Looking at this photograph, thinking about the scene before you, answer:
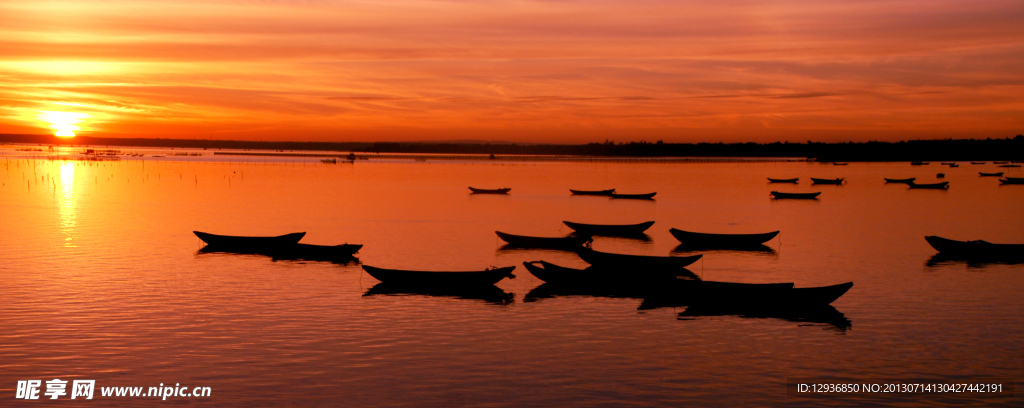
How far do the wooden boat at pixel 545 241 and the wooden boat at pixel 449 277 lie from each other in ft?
35.7

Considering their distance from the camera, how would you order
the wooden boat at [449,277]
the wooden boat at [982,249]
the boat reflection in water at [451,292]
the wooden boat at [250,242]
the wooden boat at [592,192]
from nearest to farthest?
1. the boat reflection in water at [451,292]
2. the wooden boat at [449,277]
3. the wooden boat at [250,242]
4. the wooden boat at [982,249]
5. the wooden boat at [592,192]

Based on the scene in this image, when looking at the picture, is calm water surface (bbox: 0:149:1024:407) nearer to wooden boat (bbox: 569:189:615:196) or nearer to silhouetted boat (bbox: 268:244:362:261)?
silhouetted boat (bbox: 268:244:362:261)

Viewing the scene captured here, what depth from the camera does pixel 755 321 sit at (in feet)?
71.5

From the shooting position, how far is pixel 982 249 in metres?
34.5

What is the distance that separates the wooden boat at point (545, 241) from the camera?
3650 centimetres

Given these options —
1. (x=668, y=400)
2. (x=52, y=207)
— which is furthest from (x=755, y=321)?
(x=52, y=207)

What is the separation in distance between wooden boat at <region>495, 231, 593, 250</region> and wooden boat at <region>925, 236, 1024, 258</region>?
15325 mm

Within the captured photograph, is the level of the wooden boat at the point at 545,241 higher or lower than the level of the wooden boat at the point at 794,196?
lower

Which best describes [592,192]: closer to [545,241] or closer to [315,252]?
[545,241]

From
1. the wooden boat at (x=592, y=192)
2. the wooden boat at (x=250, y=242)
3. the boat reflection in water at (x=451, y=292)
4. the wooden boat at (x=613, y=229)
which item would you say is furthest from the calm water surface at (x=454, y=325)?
the wooden boat at (x=592, y=192)

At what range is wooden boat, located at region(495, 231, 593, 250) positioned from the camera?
3650 centimetres

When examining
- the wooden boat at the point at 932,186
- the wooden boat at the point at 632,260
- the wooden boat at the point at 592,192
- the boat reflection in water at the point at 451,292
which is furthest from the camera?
the wooden boat at the point at 932,186

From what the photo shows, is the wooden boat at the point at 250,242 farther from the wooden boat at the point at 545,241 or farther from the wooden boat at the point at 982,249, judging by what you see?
the wooden boat at the point at 982,249

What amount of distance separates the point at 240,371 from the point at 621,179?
95.5 meters
